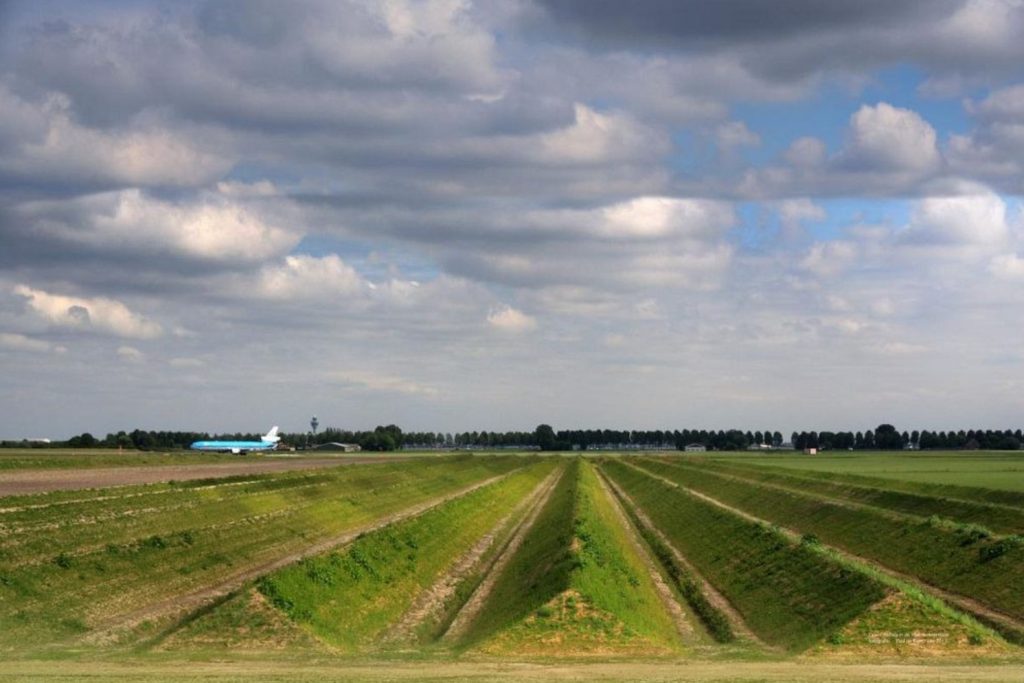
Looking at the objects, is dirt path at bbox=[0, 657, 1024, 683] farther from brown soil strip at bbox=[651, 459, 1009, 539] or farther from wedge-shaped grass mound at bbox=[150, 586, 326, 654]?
brown soil strip at bbox=[651, 459, 1009, 539]

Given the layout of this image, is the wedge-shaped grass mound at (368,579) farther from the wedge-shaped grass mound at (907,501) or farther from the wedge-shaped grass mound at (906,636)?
the wedge-shaped grass mound at (907,501)

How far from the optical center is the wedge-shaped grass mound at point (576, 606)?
2830 centimetres

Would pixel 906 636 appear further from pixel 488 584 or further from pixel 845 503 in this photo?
pixel 845 503

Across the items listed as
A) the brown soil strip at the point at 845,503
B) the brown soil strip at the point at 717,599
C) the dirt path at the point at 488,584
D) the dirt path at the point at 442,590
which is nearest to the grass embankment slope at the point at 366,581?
the dirt path at the point at 442,590

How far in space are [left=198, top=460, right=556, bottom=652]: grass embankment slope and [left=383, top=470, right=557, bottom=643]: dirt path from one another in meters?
0.29

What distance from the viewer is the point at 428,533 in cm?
5294

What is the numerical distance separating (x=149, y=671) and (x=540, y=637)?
918cm

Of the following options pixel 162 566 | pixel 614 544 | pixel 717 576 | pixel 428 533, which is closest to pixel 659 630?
pixel 717 576

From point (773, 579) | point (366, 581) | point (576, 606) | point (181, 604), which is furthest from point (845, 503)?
point (181, 604)

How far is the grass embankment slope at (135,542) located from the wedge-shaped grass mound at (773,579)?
17.2m

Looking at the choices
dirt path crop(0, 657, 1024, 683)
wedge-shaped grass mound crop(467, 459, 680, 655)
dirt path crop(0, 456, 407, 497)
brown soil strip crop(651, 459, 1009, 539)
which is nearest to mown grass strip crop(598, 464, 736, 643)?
wedge-shaped grass mound crop(467, 459, 680, 655)

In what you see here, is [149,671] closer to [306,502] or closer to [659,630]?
[659,630]

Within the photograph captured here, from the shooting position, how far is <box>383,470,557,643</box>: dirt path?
33.8m

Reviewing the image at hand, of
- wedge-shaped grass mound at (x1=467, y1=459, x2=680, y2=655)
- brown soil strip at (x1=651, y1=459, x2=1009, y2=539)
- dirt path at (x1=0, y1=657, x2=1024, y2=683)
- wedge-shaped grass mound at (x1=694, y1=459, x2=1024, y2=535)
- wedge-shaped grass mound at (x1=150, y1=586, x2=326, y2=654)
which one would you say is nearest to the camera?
dirt path at (x1=0, y1=657, x2=1024, y2=683)
